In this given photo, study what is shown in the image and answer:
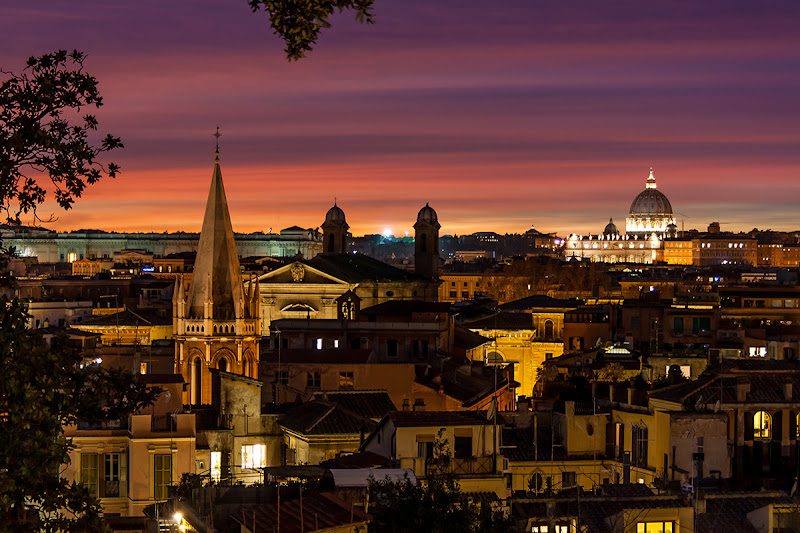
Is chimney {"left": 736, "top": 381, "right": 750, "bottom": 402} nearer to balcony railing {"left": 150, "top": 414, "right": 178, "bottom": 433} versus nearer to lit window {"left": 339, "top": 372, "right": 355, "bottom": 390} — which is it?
balcony railing {"left": 150, "top": 414, "right": 178, "bottom": 433}

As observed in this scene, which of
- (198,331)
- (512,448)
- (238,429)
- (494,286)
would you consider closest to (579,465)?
(512,448)

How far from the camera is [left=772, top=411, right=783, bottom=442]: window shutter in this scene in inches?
1110

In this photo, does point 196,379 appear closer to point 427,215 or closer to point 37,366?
point 37,366

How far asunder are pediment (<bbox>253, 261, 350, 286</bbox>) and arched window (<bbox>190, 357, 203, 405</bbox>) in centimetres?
2417

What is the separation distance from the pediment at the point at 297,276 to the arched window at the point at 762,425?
47986 millimetres

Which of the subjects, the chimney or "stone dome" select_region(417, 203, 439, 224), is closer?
the chimney

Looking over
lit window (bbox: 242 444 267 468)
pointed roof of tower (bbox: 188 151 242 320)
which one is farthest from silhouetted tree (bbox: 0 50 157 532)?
pointed roof of tower (bbox: 188 151 242 320)

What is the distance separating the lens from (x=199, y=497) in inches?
725

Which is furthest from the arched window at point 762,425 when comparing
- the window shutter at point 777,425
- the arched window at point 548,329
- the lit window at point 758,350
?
the arched window at point 548,329

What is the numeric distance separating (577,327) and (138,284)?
43850mm

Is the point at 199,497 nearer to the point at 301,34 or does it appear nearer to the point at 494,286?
the point at 301,34

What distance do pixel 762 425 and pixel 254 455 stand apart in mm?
8303

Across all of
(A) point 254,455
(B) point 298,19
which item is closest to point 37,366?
(B) point 298,19

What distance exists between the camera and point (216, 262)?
176 feet
